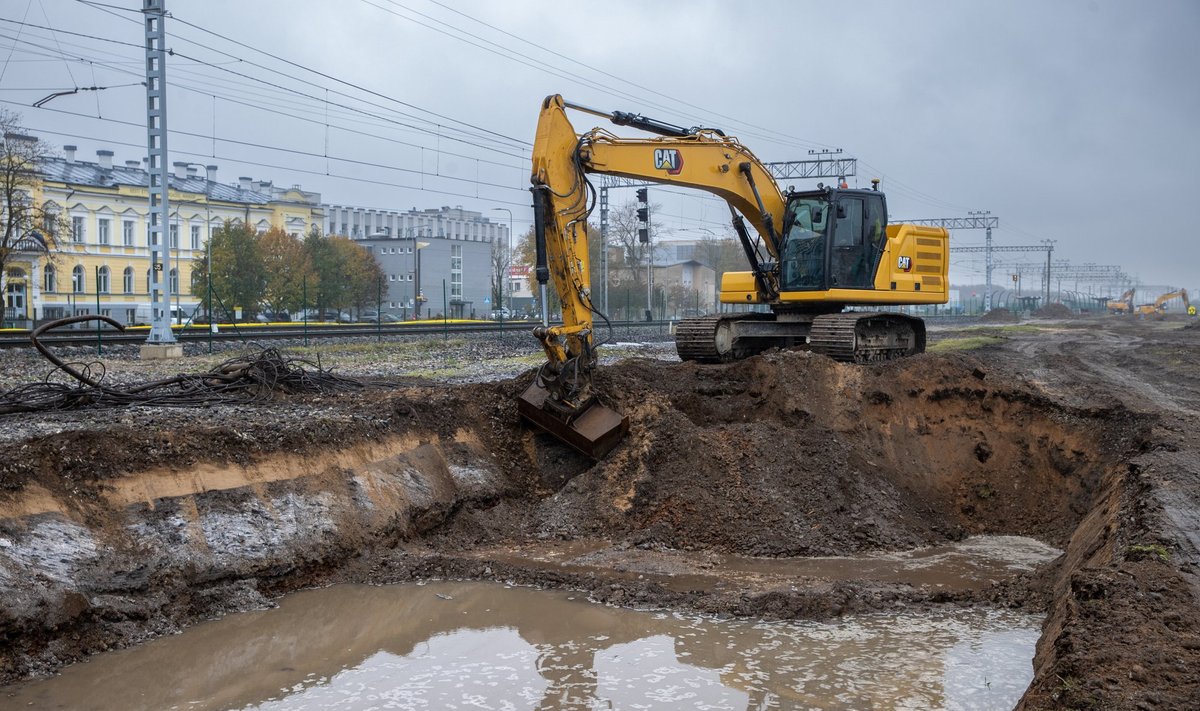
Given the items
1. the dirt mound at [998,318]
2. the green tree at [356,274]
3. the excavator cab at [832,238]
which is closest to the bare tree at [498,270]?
the green tree at [356,274]

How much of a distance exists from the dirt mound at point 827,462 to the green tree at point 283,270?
33685 mm

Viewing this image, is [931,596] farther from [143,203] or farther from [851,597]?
[143,203]

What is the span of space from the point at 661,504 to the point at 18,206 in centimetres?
2742

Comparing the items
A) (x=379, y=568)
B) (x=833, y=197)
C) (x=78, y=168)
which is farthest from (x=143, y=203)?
(x=379, y=568)

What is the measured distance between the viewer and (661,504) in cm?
963

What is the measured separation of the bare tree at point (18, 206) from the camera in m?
29.2

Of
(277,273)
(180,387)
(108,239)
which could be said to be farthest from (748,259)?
(108,239)

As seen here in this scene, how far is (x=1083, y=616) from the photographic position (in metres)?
5.54

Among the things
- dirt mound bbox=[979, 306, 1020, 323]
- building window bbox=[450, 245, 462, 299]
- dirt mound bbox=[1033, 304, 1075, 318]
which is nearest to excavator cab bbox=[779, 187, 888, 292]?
dirt mound bbox=[979, 306, 1020, 323]

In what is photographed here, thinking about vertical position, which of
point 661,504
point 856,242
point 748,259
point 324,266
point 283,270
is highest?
point 324,266

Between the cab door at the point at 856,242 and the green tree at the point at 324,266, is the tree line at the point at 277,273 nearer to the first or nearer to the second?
the green tree at the point at 324,266

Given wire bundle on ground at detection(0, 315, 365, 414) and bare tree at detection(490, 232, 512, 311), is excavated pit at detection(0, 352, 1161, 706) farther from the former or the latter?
bare tree at detection(490, 232, 512, 311)

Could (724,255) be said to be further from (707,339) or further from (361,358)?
(707,339)

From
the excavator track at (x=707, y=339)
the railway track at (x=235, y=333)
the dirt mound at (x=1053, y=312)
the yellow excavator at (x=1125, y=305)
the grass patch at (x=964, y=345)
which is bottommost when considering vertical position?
the grass patch at (x=964, y=345)
